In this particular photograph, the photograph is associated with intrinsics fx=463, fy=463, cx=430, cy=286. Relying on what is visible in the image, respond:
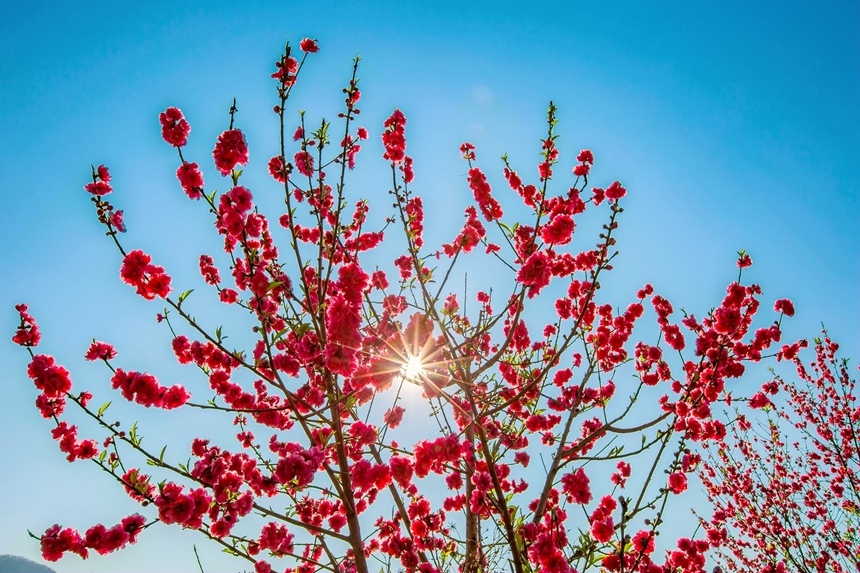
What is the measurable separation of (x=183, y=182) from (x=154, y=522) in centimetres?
277

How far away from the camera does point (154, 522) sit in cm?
348

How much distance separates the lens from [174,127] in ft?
13.3

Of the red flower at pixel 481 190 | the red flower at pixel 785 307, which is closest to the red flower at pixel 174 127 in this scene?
the red flower at pixel 481 190

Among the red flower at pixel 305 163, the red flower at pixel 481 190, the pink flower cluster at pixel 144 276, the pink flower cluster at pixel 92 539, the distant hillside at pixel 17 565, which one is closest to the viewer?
the pink flower cluster at pixel 92 539

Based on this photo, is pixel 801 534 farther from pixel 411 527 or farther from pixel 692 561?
pixel 411 527

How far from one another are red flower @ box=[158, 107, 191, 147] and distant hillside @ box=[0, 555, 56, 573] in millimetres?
248343

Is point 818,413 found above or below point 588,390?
above

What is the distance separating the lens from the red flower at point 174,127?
158 inches

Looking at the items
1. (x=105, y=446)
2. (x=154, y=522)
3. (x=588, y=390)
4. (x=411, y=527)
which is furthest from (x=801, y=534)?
(x=105, y=446)

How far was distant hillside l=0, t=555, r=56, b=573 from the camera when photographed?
17256 cm

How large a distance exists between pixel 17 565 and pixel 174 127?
260m

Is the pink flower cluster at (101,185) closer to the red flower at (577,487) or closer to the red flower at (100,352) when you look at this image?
the red flower at (100,352)

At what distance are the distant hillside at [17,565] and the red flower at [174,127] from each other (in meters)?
248

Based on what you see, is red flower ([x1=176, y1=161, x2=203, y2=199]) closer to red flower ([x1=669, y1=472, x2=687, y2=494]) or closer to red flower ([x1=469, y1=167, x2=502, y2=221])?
red flower ([x1=469, y1=167, x2=502, y2=221])
